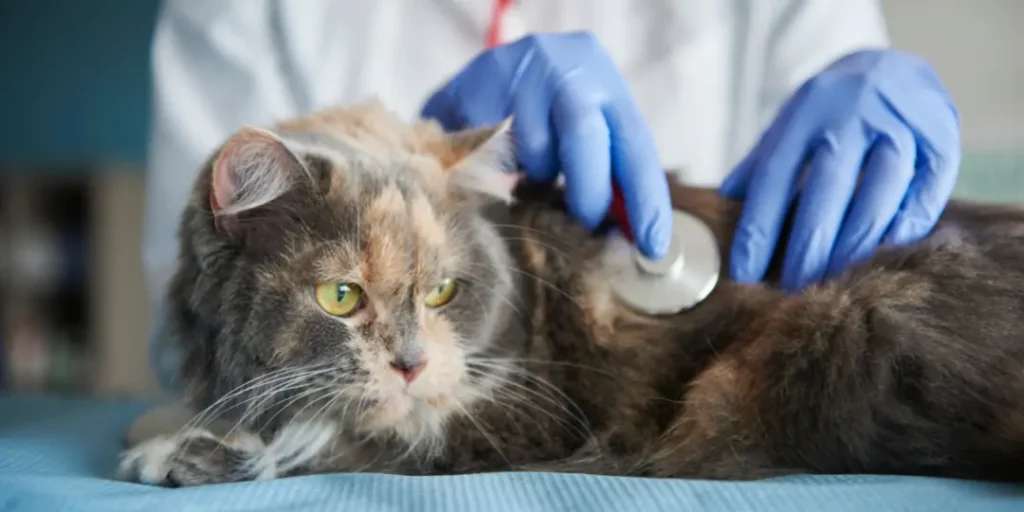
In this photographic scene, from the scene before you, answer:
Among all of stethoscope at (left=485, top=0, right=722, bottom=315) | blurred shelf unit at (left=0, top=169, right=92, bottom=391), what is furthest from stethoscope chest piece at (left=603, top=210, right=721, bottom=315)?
blurred shelf unit at (left=0, top=169, right=92, bottom=391)

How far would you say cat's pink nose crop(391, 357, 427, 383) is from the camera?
Result: 87 cm

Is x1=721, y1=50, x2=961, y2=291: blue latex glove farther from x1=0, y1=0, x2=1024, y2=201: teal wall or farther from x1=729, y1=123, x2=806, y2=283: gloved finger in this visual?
x1=0, y1=0, x2=1024, y2=201: teal wall

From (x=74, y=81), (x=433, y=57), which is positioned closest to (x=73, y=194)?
(x=74, y=81)

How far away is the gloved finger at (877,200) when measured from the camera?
39.6 inches

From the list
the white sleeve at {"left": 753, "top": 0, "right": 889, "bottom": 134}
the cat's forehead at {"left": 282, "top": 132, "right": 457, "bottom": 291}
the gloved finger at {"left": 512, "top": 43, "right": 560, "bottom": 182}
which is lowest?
the cat's forehead at {"left": 282, "top": 132, "right": 457, "bottom": 291}

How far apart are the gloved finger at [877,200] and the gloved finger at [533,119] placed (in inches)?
15.6

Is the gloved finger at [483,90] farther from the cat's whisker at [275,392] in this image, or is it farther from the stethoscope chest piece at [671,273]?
the cat's whisker at [275,392]

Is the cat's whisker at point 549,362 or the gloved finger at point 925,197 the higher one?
the gloved finger at point 925,197

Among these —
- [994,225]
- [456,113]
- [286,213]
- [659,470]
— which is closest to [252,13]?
[456,113]

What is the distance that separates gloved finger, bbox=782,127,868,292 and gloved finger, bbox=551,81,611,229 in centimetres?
25

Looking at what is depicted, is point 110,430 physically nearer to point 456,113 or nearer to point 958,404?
point 456,113

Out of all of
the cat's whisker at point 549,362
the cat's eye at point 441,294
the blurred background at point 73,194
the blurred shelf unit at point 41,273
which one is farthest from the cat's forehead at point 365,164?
the blurred shelf unit at point 41,273

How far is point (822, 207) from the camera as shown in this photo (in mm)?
1008

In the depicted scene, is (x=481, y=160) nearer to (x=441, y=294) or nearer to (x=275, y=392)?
(x=441, y=294)
